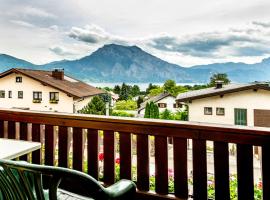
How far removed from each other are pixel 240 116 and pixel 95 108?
44.5 inches

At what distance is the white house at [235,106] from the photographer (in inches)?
72.2

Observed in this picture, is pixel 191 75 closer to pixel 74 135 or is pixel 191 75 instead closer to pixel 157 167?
pixel 157 167

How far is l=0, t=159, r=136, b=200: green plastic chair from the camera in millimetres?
859

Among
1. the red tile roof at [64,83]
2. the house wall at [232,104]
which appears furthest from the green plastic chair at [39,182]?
the red tile roof at [64,83]

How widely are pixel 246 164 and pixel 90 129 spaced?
44.8 inches

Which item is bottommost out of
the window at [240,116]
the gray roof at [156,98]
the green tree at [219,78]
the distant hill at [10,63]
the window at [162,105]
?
the window at [240,116]

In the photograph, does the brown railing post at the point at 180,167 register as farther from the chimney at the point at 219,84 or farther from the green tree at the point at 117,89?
the green tree at the point at 117,89

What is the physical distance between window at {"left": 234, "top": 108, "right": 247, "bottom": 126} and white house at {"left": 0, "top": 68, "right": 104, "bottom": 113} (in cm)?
115

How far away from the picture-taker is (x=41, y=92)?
2.33 metres

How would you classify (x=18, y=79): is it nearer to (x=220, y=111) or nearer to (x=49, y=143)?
(x=49, y=143)

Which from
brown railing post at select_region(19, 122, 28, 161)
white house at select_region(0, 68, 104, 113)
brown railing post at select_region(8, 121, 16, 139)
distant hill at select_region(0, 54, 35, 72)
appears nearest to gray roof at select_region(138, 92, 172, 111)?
white house at select_region(0, 68, 104, 113)

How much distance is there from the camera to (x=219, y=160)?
5.95 feet

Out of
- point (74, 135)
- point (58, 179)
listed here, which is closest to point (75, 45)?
point (74, 135)

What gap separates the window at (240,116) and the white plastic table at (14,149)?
1.27m
